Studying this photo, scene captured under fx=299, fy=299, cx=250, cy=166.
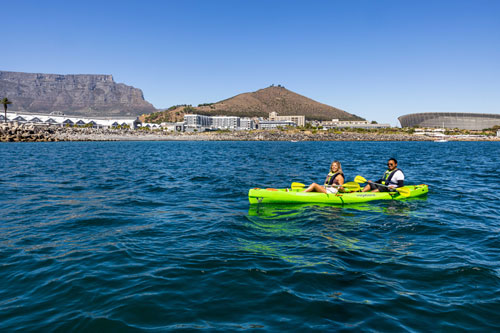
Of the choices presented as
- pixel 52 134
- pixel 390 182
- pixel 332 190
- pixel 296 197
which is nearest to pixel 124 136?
pixel 52 134

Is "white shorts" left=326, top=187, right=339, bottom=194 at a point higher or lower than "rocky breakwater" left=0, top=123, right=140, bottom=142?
lower

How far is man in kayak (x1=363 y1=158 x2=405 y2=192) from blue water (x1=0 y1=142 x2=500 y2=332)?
0.84 metres

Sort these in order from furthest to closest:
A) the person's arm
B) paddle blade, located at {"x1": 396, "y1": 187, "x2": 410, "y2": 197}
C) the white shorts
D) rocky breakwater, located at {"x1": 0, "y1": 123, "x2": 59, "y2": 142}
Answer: rocky breakwater, located at {"x1": 0, "y1": 123, "x2": 59, "y2": 142} → the person's arm → paddle blade, located at {"x1": 396, "y1": 187, "x2": 410, "y2": 197} → the white shorts

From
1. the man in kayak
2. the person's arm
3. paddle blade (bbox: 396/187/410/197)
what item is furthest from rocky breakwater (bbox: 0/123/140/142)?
paddle blade (bbox: 396/187/410/197)

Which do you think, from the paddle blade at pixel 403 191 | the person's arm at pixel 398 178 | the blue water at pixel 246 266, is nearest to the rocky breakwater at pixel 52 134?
the blue water at pixel 246 266

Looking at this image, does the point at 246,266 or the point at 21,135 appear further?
the point at 21,135

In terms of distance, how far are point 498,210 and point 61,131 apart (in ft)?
343

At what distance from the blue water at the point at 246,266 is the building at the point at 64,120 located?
14870 centimetres

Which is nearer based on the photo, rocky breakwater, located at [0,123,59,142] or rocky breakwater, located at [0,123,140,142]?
rocky breakwater, located at [0,123,59,142]

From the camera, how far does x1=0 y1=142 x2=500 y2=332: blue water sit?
420cm

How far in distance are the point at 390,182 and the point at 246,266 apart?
29.5ft

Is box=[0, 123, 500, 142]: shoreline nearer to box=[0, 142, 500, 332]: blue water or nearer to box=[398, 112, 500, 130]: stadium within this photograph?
box=[398, 112, 500, 130]: stadium

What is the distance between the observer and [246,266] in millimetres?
5852

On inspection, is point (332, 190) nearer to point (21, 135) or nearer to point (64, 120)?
point (21, 135)
